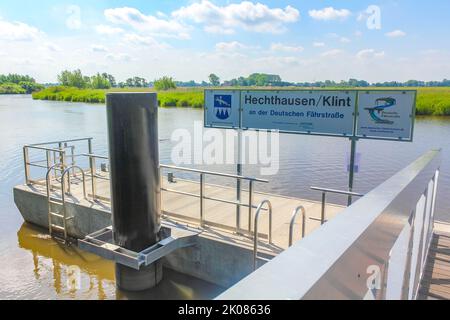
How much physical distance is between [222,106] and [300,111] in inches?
49.9

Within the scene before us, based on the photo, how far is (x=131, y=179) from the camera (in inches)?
195

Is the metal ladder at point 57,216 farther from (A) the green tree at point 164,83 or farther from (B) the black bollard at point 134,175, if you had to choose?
(A) the green tree at point 164,83

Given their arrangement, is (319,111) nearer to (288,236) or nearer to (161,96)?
(288,236)

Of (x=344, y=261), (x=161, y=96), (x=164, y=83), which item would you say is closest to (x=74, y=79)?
(x=164, y=83)

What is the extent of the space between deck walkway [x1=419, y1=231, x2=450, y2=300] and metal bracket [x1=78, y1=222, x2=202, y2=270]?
9.53ft

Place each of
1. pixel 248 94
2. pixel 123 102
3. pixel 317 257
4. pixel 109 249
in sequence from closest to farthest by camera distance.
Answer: pixel 317 257, pixel 123 102, pixel 109 249, pixel 248 94

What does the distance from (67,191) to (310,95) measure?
5.03 metres

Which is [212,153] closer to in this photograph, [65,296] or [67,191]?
[67,191]

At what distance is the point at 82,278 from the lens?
6098 millimetres

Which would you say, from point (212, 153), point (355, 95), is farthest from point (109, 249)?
point (212, 153)

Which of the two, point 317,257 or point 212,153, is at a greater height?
point 317,257

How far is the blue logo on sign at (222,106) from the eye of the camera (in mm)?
6164

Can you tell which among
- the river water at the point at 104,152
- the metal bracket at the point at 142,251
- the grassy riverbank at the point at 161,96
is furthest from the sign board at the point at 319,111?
the grassy riverbank at the point at 161,96

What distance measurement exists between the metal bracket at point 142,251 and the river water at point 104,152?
2.18ft
